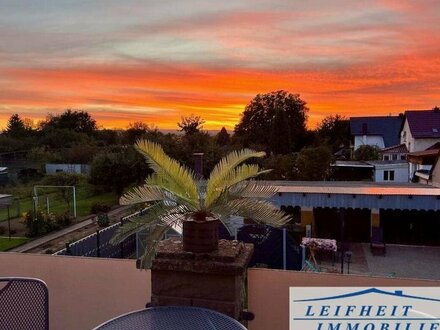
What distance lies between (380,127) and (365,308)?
133ft

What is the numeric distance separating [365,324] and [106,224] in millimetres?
15470

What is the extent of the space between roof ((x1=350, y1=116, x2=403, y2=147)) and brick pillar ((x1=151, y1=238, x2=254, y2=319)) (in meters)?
39.0

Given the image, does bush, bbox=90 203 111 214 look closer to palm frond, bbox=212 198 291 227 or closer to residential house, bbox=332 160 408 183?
residential house, bbox=332 160 408 183

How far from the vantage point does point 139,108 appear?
2166 cm

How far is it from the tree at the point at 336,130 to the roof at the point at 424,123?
1297cm

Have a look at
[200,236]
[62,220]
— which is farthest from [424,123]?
[200,236]

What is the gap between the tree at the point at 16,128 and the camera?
139 feet

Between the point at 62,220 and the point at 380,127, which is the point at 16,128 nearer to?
the point at 62,220

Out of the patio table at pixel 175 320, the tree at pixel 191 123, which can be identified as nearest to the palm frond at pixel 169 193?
the patio table at pixel 175 320

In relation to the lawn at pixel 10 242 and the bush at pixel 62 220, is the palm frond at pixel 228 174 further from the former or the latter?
the bush at pixel 62 220

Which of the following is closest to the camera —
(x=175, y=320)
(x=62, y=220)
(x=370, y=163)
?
(x=175, y=320)

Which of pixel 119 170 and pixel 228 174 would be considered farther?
pixel 119 170

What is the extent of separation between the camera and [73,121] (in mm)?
47812

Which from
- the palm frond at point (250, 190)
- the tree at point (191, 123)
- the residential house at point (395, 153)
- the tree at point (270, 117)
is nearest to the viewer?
the palm frond at point (250, 190)
